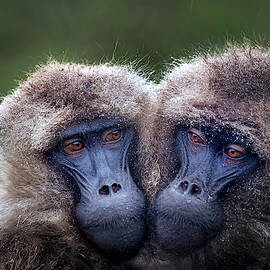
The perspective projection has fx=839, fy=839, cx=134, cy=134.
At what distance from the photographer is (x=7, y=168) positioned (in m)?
6.93

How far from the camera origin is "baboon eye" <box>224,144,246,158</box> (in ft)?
20.6

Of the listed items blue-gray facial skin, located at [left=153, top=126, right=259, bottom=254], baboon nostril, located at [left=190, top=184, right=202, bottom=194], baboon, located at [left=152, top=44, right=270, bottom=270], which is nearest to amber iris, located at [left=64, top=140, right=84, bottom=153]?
baboon, located at [left=152, top=44, right=270, bottom=270]

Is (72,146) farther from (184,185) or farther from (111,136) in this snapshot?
(184,185)

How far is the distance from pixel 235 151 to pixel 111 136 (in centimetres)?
102

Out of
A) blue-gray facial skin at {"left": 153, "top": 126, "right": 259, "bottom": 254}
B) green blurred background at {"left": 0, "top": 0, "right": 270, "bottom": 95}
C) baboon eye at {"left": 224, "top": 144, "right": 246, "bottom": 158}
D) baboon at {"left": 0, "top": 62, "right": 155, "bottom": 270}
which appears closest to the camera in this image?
blue-gray facial skin at {"left": 153, "top": 126, "right": 259, "bottom": 254}

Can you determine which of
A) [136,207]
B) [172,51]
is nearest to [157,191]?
[136,207]

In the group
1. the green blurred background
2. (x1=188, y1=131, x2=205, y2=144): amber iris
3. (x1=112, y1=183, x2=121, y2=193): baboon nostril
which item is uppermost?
(x1=188, y1=131, x2=205, y2=144): amber iris

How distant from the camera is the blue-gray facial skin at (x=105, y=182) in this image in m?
6.23

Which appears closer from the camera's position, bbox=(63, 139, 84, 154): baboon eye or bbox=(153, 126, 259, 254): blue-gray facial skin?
bbox=(153, 126, 259, 254): blue-gray facial skin

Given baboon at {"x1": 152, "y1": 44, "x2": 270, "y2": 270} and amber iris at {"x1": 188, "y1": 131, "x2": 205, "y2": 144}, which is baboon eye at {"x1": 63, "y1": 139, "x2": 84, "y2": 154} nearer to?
baboon at {"x1": 152, "y1": 44, "x2": 270, "y2": 270}

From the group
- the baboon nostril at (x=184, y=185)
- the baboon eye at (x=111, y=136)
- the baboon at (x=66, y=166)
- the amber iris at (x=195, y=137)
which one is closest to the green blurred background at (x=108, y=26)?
the baboon at (x=66, y=166)

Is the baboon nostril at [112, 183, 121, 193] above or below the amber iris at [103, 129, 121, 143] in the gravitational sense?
below

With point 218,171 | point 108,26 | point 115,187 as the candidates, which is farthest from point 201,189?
point 108,26

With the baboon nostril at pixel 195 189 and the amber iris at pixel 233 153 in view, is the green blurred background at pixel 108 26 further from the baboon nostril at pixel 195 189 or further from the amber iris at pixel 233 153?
the baboon nostril at pixel 195 189
